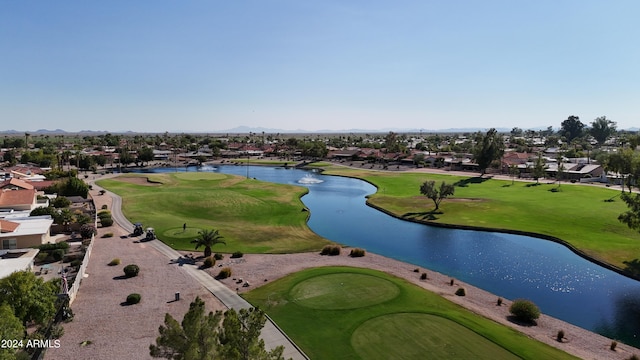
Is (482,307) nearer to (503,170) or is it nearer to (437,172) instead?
(437,172)

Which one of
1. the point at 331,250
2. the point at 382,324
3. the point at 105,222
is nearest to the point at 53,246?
the point at 105,222

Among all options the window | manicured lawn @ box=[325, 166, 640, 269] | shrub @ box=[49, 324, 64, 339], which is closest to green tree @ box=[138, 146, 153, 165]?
manicured lawn @ box=[325, 166, 640, 269]

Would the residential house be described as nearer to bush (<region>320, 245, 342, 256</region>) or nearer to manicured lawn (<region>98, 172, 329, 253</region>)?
manicured lawn (<region>98, 172, 329, 253</region>)

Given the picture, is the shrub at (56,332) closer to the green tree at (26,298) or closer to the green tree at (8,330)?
the green tree at (26,298)

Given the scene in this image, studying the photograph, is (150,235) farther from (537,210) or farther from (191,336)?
(537,210)

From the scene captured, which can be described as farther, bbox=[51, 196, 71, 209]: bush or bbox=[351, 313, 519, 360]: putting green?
Result: bbox=[51, 196, 71, 209]: bush

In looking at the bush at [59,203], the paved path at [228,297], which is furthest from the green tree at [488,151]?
the bush at [59,203]

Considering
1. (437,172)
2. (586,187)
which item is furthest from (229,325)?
(437,172)
